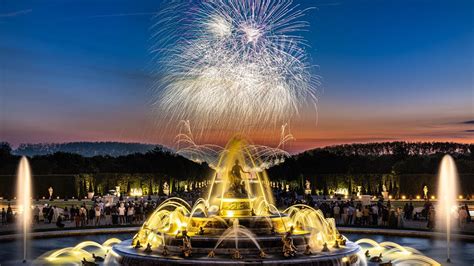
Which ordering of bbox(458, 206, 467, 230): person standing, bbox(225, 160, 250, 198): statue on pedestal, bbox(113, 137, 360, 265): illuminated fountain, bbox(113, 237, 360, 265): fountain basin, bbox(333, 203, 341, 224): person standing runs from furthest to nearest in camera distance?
1. bbox(333, 203, 341, 224): person standing
2. bbox(458, 206, 467, 230): person standing
3. bbox(225, 160, 250, 198): statue on pedestal
4. bbox(113, 137, 360, 265): illuminated fountain
5. bbox(113, 237, 360, 265): fountain basin

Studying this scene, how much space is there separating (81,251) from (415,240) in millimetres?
16219

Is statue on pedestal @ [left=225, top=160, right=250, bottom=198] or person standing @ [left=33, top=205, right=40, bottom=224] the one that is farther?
person standing @ [left=33, top=205, right=40, bottom=224]

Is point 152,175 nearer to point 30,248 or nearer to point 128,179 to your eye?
point 128,179

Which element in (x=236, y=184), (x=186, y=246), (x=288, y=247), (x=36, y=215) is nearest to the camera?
(x=288, y=247)

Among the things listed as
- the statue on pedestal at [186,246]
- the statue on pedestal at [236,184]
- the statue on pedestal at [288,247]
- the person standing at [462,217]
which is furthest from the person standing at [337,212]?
the statue on pedestal at [186,246]

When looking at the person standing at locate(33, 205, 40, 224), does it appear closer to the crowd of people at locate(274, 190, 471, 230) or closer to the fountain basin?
the crowd of people at locate(274, 190, 471, 230)

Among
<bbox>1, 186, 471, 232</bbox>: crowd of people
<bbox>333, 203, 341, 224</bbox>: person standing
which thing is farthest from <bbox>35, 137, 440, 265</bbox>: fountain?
<bbox>333, 203, 341, 224</bbox>: person standing

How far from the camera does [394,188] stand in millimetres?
76938

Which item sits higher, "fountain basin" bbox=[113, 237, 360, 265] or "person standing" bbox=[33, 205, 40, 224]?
Result: "person standing" bbox=[33, 205, 40, 224]

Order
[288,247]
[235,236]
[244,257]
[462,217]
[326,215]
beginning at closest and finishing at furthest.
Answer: [244,257]
[288,247]
[235,236]
[462,217]
[326,215]

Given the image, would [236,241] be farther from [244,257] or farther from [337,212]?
[337,212]

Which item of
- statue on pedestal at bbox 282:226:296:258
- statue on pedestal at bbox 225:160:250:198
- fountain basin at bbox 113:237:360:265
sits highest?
statue on pedestal at bbox 225:160:250:198

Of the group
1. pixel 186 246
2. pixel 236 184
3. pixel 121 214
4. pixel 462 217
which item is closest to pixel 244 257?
pixel 186 246

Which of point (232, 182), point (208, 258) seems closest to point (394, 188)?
point (232, 182)
